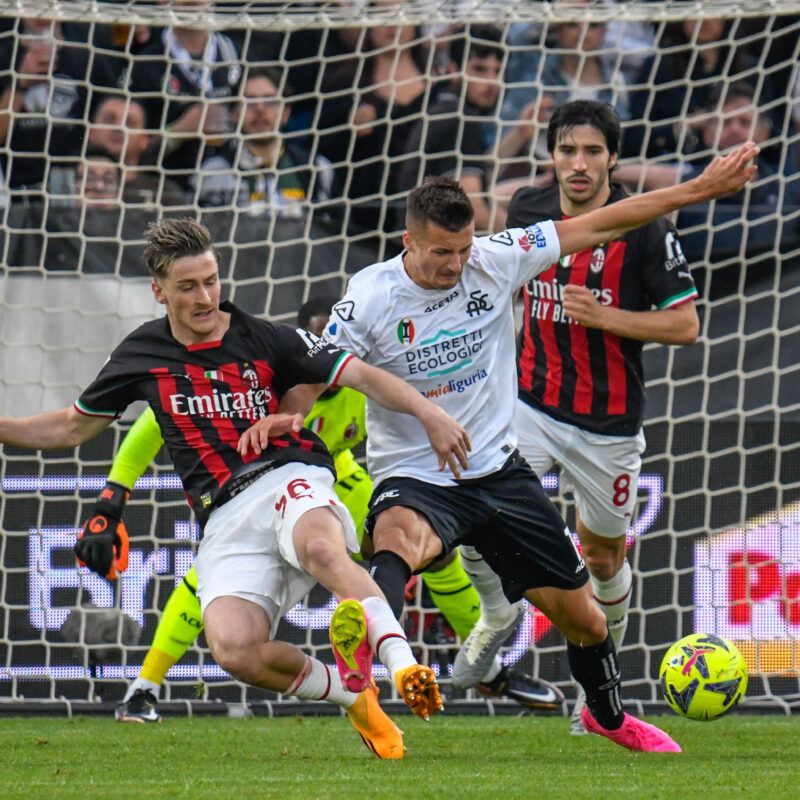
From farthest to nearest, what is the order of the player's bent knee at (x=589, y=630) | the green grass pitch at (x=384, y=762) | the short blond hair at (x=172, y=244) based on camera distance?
the player's bent knee at (x=589, y=630) → the short blond hair at (x=172, y=244) → the green grass pitch at (x=384, y=762)

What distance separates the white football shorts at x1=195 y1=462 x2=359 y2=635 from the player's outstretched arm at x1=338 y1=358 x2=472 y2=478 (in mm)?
351

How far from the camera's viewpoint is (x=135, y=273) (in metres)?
7.05

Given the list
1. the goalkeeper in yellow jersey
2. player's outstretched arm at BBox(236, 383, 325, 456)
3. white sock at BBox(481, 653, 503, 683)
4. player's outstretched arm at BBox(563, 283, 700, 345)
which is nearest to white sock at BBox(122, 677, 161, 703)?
the goalkeeper in yellow jersey

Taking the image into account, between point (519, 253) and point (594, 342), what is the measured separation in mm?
860

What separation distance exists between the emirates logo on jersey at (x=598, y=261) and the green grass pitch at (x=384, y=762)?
184 centimetres

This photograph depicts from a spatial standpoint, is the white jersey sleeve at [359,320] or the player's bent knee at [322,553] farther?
the white jersey sleeve at [359,320]

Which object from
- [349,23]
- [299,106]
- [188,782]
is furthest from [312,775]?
[299,106]

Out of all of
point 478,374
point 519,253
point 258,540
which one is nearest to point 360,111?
point 519,253

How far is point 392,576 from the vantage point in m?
4.26

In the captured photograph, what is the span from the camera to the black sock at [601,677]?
497cm

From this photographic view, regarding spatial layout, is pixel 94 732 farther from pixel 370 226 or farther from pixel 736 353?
pixel 736 353

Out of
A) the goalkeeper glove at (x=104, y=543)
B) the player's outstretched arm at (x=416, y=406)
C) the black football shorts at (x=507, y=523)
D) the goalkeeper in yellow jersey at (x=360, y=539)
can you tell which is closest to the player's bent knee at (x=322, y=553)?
the black football shorts at (x=507, y=523)

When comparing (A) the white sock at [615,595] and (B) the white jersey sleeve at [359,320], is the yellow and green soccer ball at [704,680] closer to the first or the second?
(A) the white sock at [615,595]

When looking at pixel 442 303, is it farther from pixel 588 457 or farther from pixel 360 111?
pixel 360 111
